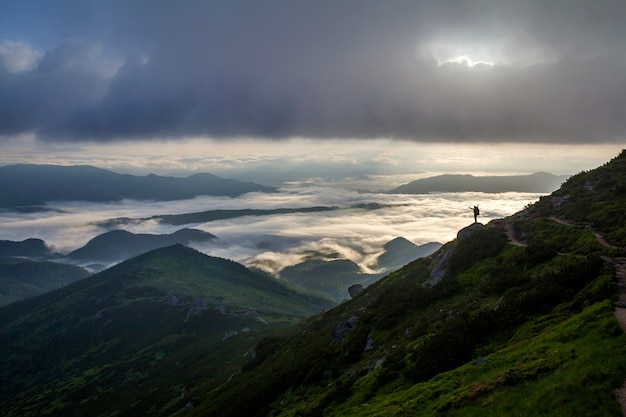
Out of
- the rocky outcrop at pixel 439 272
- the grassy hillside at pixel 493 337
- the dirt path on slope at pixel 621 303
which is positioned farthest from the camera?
the rocky outcrop at pixel 439 272

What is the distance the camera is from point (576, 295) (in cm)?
3328

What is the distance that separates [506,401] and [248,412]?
152 ft

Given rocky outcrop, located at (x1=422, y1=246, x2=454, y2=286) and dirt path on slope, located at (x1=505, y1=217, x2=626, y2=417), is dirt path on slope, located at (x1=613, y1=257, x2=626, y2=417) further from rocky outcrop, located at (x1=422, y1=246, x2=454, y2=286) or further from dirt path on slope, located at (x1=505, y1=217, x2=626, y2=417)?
rocky outcrop, located at (x1=422, y1=246, x2=454, y2=286)

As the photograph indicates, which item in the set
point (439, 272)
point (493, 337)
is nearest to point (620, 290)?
point (493, 337)

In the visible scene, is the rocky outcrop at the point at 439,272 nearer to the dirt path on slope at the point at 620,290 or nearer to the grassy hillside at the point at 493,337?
the grassy hillside at the point at 493,337

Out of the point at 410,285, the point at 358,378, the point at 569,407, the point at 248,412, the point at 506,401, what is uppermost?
the point at 569,407

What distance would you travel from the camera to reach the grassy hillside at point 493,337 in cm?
2278

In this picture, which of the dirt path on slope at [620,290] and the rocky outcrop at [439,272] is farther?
the rocky outcrop at [439,272]

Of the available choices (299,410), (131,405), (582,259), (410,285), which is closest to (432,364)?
(299,410)

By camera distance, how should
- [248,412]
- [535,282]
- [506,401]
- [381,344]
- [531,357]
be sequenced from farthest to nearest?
[248,412] < [381,344] < [535,282] < [531,357] < [506,401]

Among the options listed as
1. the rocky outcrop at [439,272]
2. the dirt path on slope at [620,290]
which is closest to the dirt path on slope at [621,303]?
the dirt path on slope at [620,290]

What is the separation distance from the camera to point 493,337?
33719mm

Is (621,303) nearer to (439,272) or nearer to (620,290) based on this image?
(620,290)

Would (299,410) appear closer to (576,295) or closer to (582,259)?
(576,295)
